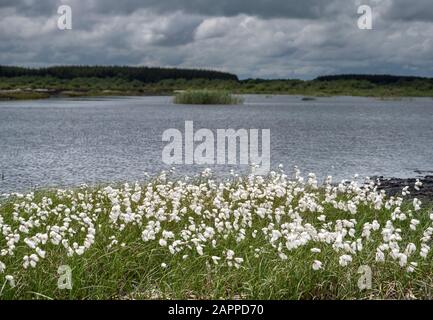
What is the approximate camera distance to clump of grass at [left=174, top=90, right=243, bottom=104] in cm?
11104

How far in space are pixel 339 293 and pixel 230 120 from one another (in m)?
63.9

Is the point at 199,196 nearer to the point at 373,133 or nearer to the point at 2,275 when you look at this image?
the point at 2,275

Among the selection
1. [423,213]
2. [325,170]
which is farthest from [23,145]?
[423,213]

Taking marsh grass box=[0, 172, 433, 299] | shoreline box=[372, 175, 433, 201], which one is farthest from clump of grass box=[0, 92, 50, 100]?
marsh grass box=[0, 172, 433, 299]

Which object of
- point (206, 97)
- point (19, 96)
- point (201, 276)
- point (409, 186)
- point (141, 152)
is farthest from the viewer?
point (19, 96)

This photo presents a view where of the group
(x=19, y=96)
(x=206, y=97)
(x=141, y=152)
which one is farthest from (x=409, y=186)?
(x=19, y=96)

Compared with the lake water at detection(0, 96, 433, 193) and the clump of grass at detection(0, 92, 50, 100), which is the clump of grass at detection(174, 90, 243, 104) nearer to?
the lake water at detection(0, 96, 433, 193)

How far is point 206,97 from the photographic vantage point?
111m

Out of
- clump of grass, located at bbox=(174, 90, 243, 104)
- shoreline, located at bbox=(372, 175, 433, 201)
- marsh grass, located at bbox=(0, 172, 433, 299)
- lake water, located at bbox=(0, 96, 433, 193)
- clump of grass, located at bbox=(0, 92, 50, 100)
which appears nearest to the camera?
marsh grass, located at bbox=(0, 172, 433, 299)

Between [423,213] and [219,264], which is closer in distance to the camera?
[219,264]

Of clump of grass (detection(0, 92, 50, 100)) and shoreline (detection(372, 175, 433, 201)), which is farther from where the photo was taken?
clump of grass (detection(0, 92, 50, 100))

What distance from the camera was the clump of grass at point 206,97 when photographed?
111037mm

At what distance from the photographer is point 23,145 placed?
40875mm

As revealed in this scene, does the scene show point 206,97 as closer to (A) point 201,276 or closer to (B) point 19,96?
(B) point 19,96
